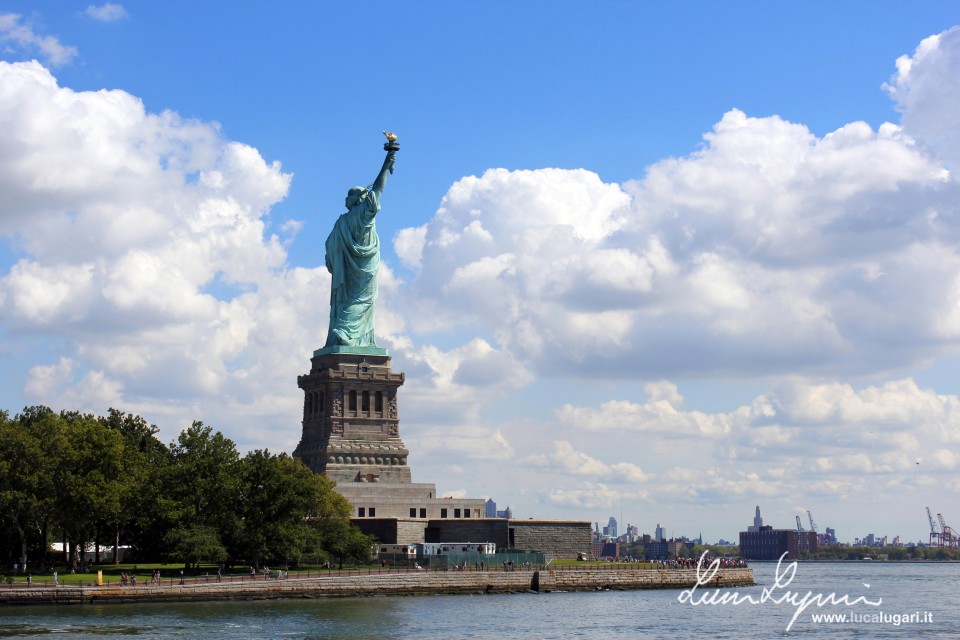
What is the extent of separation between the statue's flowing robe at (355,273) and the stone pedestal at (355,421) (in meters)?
2.49

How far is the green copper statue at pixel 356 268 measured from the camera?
127 metres

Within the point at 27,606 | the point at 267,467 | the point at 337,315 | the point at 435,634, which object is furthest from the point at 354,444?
the point at 435,634

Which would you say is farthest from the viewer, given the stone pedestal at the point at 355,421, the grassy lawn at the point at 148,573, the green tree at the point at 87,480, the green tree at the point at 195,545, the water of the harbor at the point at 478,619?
the stone pedestal at the point at 355,421

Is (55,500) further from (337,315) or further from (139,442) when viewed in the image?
(337,315)

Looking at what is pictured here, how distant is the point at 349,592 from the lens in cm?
9175

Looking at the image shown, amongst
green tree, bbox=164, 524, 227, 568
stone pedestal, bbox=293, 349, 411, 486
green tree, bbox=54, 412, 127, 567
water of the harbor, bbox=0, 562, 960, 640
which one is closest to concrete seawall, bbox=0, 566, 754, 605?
water of the harbor, bbox=0, 562, 960, 640

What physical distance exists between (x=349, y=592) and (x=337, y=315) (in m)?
41.7

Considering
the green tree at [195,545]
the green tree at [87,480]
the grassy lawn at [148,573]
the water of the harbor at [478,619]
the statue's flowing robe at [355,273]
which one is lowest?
the water of the harbor at [478,619]

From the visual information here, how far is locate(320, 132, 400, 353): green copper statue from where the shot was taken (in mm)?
127375

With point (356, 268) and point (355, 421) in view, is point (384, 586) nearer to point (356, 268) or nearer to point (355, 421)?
point (355, 421)

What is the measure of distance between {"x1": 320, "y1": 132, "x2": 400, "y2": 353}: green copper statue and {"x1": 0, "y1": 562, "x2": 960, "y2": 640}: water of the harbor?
123ft

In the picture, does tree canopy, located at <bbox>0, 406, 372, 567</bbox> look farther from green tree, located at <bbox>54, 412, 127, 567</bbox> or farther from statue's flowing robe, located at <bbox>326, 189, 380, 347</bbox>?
statue's flowing robe, located at <bbox>326, 189, 380, 347</bbox>

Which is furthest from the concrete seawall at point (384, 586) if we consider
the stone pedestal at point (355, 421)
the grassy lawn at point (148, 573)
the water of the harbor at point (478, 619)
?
the stone pedestal at point (355, 421)

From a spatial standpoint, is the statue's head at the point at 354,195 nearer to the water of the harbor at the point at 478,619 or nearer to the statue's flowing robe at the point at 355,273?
the statue's flowing robe at the point at 355,273
